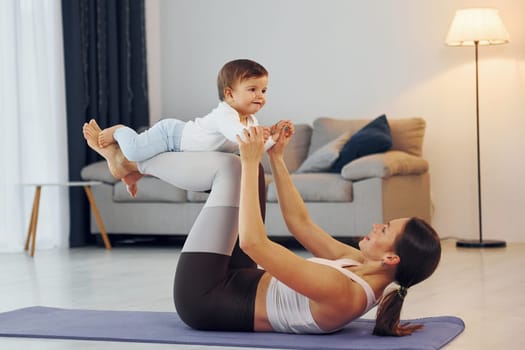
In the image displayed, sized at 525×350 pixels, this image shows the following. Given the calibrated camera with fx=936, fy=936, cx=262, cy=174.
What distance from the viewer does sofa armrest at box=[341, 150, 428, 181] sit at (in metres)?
5.73

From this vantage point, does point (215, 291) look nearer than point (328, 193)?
Yes

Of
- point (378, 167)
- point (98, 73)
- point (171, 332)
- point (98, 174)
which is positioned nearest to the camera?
point (171, 332)

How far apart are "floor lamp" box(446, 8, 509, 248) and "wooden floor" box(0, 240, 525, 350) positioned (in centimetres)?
16

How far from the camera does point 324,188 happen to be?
5871mm

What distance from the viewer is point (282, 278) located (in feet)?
8.52

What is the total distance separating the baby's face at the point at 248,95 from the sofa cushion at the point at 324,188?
2828mm

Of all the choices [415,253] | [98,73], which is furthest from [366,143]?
[415,253]

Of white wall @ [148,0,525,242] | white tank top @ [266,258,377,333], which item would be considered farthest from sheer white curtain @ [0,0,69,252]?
white tank top @ [266,258,377,333]

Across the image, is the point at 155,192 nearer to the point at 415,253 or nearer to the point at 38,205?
the point at 38,205

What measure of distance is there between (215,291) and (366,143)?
11.1 feet

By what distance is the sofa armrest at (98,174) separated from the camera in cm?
648

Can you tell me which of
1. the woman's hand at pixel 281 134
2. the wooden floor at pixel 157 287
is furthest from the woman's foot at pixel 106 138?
the wooden floor at pixel 157 287

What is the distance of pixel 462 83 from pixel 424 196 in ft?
2.91

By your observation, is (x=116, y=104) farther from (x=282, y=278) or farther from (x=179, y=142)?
(x=282, y=278)
